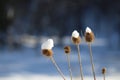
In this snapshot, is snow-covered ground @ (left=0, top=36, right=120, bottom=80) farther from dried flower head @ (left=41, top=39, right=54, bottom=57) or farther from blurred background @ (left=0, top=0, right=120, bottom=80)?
dried flower head @ (left=41, top=39, right=54, bottom=57)

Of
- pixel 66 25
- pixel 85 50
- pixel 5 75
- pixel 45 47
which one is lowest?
pixel 45 47

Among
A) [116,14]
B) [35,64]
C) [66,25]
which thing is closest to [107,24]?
[116,14]

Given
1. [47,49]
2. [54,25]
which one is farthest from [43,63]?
[47,49]

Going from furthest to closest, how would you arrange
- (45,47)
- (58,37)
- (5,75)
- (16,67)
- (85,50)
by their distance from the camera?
1. (58,37)
2. (85,50)
3. (16,67)
4. (5,75)
5. (45,47)

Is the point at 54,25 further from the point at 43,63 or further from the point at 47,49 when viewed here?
the point at 47,49

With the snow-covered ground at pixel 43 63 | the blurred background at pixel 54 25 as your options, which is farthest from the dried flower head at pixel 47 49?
the blurred background at pixel 54 25

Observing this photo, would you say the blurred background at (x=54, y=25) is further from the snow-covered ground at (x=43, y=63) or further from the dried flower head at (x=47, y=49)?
the dried flower head at (x=47, y=49)

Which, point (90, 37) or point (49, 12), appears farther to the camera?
point (49, 12)

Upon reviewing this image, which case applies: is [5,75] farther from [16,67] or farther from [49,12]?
[49,12]

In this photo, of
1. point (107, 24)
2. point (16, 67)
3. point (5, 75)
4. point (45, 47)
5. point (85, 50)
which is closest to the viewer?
point (45, 47)
